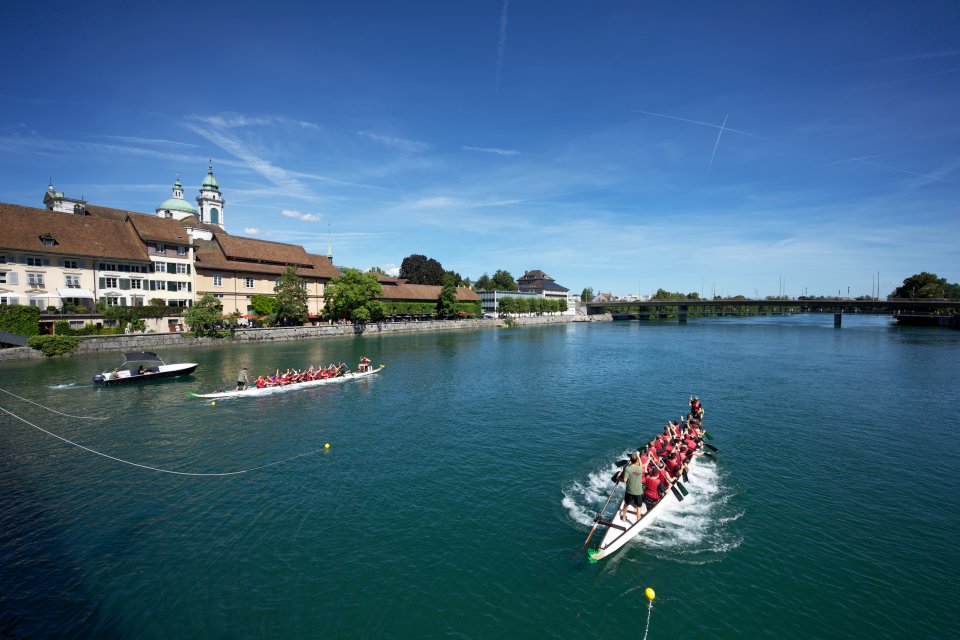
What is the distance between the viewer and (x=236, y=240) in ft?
265

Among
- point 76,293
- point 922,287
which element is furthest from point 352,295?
point 922,287

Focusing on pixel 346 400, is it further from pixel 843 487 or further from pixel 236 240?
pixel 236 240

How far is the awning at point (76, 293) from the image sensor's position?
52.8 metres

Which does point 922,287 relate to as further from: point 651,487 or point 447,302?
point 651,487

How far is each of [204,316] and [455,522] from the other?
5997cm

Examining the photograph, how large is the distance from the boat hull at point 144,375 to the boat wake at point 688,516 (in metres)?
38.0

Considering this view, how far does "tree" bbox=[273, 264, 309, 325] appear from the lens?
74875mm

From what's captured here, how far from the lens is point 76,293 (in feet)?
176

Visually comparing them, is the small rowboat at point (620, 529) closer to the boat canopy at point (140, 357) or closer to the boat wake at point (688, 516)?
the boat wake at point (688, 516)

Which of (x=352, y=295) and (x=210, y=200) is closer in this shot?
(x=352, y=295)

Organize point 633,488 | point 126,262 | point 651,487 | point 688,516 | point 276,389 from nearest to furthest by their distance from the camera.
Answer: point 633,488, point 651,487, point 688,516, point 276,389, point 126,262

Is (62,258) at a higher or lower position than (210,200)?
lower

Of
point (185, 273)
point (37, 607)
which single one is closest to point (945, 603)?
point (37, 607)

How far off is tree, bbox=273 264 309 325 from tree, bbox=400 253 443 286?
56374 millimetres
